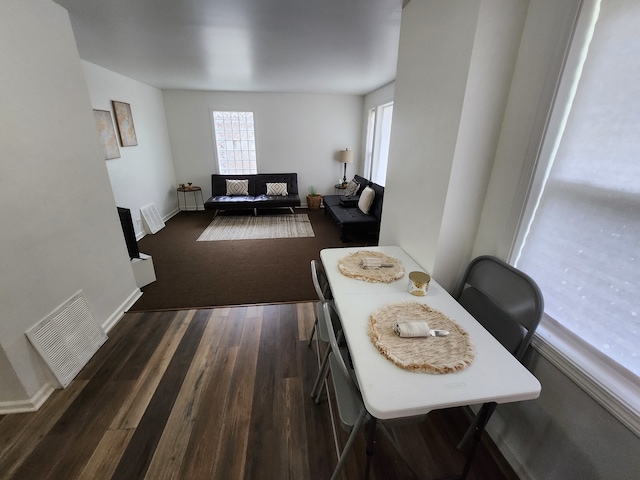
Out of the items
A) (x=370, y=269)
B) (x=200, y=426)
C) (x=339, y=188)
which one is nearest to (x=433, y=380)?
(x=370, y=269)

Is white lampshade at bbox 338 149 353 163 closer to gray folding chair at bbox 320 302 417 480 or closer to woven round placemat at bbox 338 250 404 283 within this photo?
woven round placemat at bbox 338 250 404 283

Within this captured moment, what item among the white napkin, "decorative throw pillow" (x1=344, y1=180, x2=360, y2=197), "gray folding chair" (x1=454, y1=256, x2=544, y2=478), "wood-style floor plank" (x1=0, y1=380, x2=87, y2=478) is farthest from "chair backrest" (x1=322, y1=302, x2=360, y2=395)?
"decorative throw pillow" (x1=344, y1=180, x2=360, y2=197)

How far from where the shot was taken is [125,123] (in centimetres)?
389

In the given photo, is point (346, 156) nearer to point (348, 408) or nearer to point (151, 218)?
point (151, 218)

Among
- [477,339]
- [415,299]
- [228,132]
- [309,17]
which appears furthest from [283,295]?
[228,132]

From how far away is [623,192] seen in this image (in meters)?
0.89

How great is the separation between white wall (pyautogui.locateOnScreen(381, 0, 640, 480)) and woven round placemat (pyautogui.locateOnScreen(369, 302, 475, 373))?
416 millimetres

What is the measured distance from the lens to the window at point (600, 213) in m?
0.87

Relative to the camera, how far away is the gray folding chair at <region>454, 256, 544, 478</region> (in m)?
1.07

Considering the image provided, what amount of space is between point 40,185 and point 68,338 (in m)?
0.99

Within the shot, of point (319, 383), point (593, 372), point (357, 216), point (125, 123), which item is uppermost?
point (125, 123)

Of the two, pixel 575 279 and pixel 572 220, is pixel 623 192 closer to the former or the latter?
pixel 572 220

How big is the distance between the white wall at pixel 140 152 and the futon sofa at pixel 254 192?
0.87m

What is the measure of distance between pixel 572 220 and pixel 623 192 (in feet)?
0.61
